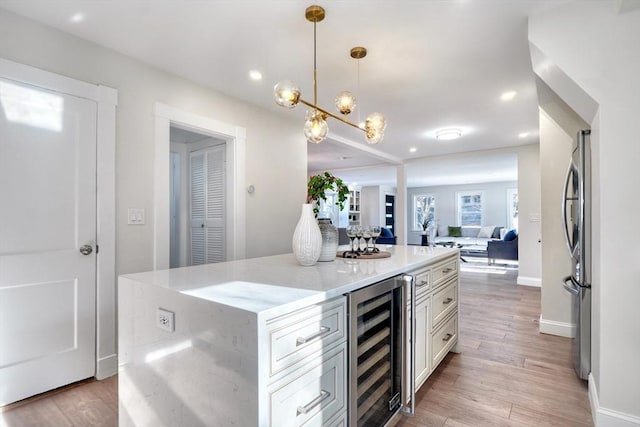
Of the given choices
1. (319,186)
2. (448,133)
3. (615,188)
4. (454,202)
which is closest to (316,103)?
(319,186)

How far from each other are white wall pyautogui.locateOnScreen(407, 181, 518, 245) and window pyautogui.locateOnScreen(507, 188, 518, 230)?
9cm

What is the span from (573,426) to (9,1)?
4.05 meters

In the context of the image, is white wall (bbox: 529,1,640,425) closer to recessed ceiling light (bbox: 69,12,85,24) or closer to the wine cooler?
the wine cooler

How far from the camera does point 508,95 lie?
3.39 meters

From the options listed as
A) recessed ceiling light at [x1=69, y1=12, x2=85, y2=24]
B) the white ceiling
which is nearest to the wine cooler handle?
the white ceiling

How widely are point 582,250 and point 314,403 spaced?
6.67 feet

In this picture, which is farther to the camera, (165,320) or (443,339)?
(443,339)

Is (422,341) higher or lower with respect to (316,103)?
lower

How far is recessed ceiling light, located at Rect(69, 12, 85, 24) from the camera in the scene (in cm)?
207

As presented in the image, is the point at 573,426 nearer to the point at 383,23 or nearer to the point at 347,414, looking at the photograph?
the point at 347,414

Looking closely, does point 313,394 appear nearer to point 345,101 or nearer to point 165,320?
point 165,320

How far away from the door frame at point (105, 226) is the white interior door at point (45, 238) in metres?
→ 0.04

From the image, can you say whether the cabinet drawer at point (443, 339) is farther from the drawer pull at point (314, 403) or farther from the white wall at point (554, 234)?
the white wall at point (554, 234)

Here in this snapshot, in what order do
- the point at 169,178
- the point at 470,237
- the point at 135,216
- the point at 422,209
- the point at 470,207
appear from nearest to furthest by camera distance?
the point at 135,216 → the point at 169,178 → the point at 470,237 → the point at 470,207 → the point at 422,209
